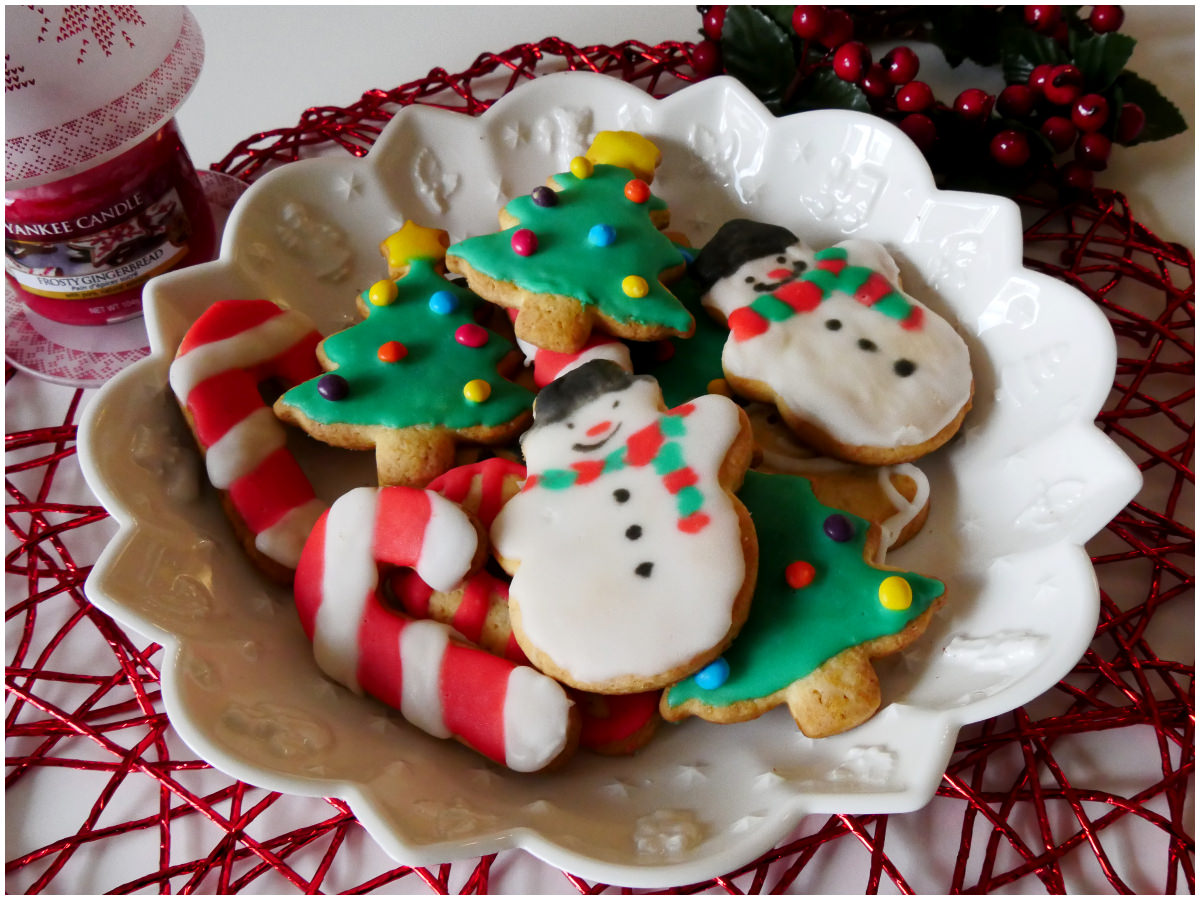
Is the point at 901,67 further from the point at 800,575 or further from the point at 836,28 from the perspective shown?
the point at 800,575

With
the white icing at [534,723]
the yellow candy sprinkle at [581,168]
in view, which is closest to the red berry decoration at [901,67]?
the yellow candy sprinkle at [581,168]

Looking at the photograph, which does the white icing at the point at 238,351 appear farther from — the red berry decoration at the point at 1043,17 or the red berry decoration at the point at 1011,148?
the red berry decoration at the point at 1043,17

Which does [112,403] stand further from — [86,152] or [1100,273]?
[1100,273]

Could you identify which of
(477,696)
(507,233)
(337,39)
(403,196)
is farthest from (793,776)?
(337,39)

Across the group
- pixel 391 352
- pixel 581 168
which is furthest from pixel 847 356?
pixel 391 352

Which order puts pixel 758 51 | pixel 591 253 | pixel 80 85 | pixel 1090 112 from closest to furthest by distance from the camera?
1. pixel 80 85
2. pixel 591 253
3. pixel 1090 112
4. pixel 758 51

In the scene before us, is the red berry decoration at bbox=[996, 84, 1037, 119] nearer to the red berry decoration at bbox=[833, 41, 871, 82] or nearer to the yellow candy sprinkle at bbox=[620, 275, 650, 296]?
the red berry decoration at bbox=[833, 41, 871, 82]
